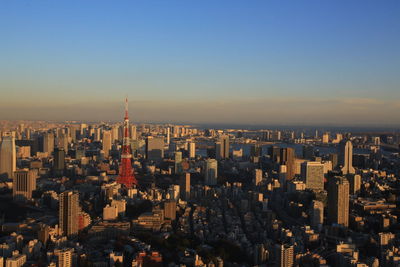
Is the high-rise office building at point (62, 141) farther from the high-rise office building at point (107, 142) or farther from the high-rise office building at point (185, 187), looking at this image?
the high-rise office building at point (185, 187)

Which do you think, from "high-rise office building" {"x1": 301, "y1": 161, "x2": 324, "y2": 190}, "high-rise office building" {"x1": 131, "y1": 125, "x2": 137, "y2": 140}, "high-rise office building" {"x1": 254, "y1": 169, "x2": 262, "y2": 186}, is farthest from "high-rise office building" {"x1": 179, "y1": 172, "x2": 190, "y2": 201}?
"high-rise office building" {"x1": 131, "y1": 125, "x2": 137, "y2": 140}

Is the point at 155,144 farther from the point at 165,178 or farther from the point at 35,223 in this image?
the point at 35,223

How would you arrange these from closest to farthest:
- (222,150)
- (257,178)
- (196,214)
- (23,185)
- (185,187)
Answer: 1. (196,214)
2. (23,185)
3. (185,187)
4. (257,178)
5. (222,150)

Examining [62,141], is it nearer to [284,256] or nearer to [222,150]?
[222,150]

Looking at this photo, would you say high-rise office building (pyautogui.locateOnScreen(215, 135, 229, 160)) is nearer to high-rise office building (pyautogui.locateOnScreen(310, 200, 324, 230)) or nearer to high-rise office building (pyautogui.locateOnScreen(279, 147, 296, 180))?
high-rise office building (pyautogui.locateOnScreen(279, 147, 296, 180))

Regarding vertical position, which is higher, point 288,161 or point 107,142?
point 107,142

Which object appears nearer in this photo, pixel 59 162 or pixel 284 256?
pixel 284 256

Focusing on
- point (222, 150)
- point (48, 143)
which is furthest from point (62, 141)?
point (222, 150)
